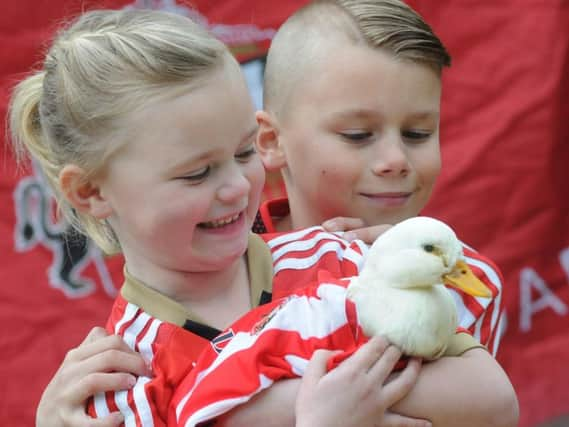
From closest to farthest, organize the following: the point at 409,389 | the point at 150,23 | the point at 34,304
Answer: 1. the point at 409,389
2. the point at 150,23
3. the point at 34,304

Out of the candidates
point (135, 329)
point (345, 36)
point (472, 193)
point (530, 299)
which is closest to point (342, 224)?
point (345, 36)

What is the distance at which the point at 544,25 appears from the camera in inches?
76.9

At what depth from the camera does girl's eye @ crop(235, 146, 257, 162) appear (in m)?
0.97

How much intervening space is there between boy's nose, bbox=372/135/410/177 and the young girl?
0.79ft

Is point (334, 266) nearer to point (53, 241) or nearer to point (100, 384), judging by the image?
point (100, 384)

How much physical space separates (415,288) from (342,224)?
38 cm

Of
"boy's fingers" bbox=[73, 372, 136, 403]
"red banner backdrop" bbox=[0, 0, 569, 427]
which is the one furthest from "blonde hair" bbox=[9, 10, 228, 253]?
"red banner backdrop" bbox=[0, 0, 569, 427]

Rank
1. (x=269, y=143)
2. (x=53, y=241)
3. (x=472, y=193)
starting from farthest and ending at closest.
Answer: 1. (x=472, y=193)
2. (x=53, y=241)
3. (x=269, y=143)

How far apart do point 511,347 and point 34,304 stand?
103 cm

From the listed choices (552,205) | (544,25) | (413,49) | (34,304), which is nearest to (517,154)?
(552,205)

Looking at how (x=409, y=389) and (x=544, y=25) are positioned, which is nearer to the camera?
(x=409, y=389)

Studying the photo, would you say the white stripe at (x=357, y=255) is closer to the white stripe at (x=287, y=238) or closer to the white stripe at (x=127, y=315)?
the white stripe at (x=287, y=238)

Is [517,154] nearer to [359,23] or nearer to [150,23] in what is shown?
[359,23]

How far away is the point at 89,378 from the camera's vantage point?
97 cm
